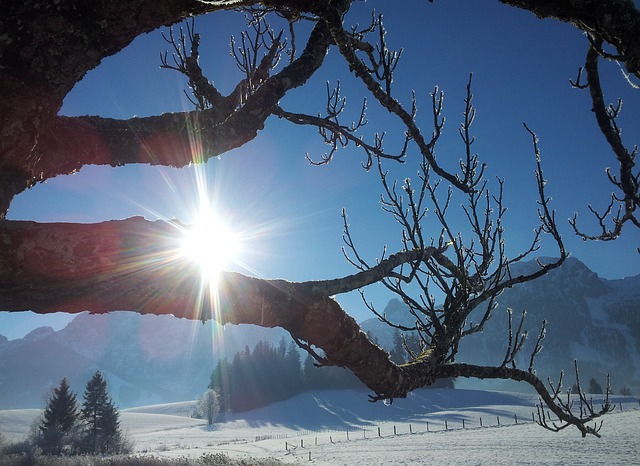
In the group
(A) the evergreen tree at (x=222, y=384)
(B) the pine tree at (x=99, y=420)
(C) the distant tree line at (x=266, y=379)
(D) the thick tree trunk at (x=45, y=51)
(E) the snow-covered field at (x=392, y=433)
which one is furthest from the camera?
(C) the distant tree line at (x=266, y=379)

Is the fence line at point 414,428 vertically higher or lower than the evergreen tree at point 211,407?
lower

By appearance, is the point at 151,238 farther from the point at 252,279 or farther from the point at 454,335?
the point at 454,335

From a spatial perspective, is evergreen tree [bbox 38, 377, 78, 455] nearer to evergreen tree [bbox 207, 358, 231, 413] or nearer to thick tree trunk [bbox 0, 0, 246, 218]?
evergreen tree [bbox 207, 358, 231, 413]

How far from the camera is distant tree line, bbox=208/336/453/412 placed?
272 feet

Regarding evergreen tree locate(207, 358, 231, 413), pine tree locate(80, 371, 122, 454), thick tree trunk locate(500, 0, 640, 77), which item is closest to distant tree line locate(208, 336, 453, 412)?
evergreen tree locate(207, 358, 231, 413)

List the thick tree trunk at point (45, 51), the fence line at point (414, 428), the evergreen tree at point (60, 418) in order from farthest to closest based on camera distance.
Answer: the fence line at point (414, 428) → the evergreen tree at point (60, 418) → the thick tree trunk at point (45, 51)

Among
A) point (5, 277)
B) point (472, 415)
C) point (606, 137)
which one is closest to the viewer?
point (5, 277)

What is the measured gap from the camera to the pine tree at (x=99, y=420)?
135 ft

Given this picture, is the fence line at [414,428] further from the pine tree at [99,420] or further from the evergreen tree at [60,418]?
the evergreen tree at [60,418]

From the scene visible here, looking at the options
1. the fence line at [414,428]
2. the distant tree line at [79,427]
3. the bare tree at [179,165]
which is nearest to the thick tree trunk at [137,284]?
the bare tree at [179,165]

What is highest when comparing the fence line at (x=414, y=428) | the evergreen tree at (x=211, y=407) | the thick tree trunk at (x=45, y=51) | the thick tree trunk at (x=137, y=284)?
the thick tree trunk at (x=45, y=51)

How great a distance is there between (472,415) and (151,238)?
70.0 metres

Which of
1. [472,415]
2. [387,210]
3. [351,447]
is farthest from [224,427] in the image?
[387,210]

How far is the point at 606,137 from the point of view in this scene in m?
2.89
